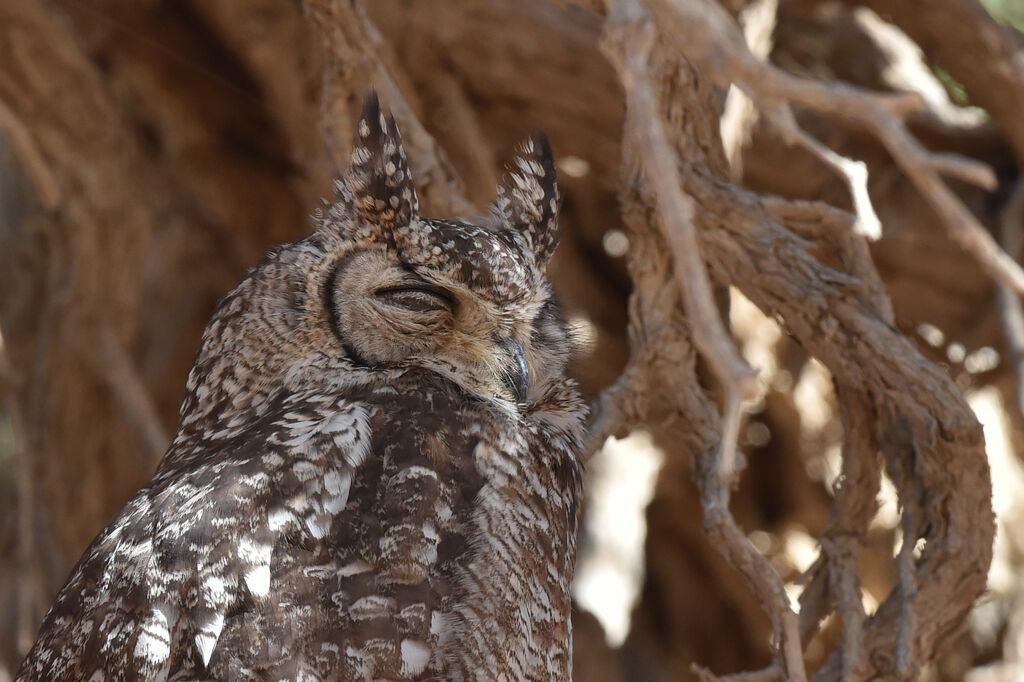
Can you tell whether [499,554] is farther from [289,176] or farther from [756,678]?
[289,176]

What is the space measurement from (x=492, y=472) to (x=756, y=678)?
0.67 m

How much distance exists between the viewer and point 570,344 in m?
2.16

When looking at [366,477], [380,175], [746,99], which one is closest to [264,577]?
[366,477]

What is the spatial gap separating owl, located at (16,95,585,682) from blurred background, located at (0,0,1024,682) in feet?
4.09

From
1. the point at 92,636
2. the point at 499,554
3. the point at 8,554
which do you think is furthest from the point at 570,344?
the point at 8,554

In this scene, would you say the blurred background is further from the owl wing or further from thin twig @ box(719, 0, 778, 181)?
the owl wing

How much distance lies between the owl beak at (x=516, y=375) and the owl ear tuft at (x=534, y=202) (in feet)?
0.75

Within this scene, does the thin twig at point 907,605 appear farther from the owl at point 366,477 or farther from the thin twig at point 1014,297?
the thin twig at point 1014,297

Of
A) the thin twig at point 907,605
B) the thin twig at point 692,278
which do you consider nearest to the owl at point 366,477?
the thin twig at point 692,278

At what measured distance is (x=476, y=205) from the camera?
311 cm

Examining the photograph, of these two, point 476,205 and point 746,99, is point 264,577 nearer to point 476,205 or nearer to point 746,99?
point 476,205

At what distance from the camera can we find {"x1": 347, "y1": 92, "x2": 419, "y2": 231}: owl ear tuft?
1826 mm

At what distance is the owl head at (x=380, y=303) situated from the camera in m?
1.85

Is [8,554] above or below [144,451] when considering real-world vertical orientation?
below
